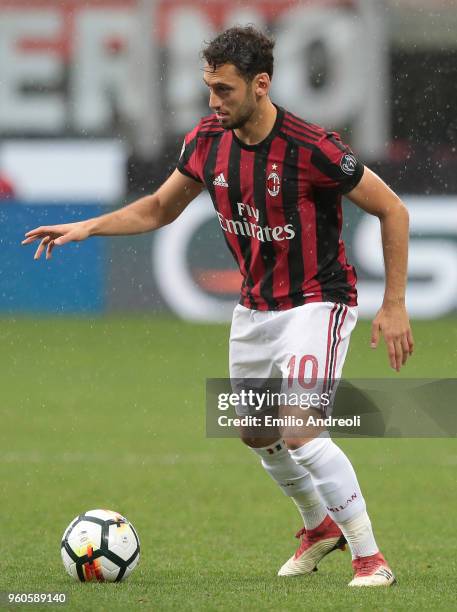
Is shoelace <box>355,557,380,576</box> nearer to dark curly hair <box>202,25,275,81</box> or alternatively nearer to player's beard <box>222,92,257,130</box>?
player's beard <box>222,92,257,130</box>

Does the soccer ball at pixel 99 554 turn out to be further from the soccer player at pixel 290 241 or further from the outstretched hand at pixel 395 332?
the outstretched hand at pixel 395 332

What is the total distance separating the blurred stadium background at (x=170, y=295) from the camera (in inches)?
230

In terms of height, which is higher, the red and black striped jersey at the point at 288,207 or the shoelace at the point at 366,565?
the red and black striped jersey at the point at 288,207

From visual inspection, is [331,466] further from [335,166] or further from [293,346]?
[335,166]

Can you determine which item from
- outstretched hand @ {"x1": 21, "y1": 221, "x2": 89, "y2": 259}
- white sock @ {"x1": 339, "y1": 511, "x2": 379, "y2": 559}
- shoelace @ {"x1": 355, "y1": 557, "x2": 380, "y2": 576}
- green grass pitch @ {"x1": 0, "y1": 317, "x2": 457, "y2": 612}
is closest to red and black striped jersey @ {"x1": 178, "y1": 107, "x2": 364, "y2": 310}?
outstretched hand @ {"x1": 21, "y1": 221, "x2": 89, "y2": 259}

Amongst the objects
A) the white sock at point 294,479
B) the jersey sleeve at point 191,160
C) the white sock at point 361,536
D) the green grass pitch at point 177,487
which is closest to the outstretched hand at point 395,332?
the white sock at point 361,536

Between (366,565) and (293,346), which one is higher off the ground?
(293,346)

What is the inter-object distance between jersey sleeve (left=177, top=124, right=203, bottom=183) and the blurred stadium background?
1547 millimetres

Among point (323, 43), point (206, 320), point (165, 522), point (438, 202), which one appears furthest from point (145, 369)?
point (323, 43)

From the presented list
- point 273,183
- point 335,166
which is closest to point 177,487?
point 273,183

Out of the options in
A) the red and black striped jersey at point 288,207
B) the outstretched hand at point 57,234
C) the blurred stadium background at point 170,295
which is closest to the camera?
the red and black striped jersey at point 288,207

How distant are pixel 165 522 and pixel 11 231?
8369 mm

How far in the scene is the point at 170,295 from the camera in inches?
571

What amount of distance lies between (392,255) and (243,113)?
752 mm
